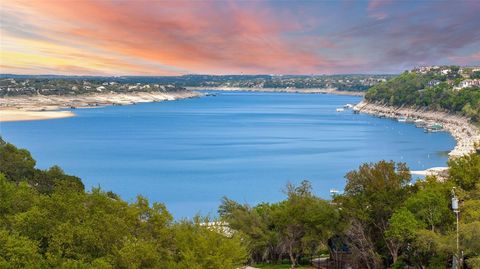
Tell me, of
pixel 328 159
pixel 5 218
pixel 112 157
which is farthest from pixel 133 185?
pixel 5 218

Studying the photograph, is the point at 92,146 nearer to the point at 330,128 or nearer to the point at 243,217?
the point at 330,128

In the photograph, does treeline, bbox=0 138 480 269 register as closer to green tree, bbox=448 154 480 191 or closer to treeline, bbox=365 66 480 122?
green tree, bbox=448 154 480 191

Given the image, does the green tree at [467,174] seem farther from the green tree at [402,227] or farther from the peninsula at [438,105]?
the peninsula at [438,105]

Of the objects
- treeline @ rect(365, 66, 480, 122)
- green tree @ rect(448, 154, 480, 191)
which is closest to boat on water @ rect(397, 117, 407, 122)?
treeline @ rect(365, 66, 480, 122)

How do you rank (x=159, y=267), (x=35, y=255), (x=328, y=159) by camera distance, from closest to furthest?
(x=35, y=255)
(x=159, y=267)
(x=328, y=159)

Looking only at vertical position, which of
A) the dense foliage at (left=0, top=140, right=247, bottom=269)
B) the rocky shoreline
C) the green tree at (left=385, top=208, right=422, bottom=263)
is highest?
the dense foliage at (left=0, top=140, right=247, bottom=269)

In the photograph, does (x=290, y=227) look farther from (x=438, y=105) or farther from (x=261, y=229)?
(x=438, y=105)
